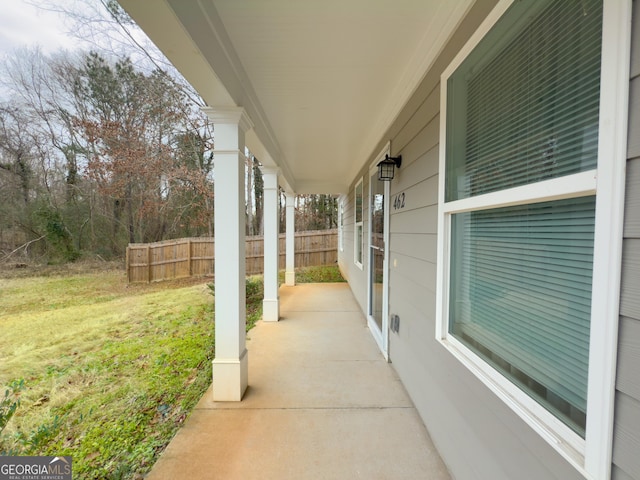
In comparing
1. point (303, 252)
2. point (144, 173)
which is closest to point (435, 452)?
point (303, 252)

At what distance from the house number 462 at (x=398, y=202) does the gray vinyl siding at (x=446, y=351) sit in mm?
62

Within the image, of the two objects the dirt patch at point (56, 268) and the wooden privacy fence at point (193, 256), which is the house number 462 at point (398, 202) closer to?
the wooden privacy fence at point (193, 256)

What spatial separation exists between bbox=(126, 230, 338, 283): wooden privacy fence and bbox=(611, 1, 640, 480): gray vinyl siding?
26.9 ft

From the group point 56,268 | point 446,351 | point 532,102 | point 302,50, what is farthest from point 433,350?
point 56,268

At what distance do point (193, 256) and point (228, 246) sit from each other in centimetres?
791

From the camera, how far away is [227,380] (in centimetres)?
225

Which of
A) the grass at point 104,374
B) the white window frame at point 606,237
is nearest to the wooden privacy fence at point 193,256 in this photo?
the grass at point 104,374

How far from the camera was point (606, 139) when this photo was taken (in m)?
0.72

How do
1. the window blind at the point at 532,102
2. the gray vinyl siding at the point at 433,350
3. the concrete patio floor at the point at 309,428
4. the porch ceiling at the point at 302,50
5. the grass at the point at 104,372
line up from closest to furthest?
the window blind at the point at 532,102 < the gray vinyl siding at the point at 433,350 < the porch ceiling at the point at 302,50 < the concrete patio floor at the point at 309,428 < the grass at the point at 104,372

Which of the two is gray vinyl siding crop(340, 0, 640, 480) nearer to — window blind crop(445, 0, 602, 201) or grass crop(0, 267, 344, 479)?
window blind crop(445, 0, 602, 201)

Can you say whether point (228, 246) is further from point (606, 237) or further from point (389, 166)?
point (606, 237)

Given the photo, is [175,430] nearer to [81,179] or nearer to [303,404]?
[303,404]

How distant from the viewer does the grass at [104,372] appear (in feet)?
6.28

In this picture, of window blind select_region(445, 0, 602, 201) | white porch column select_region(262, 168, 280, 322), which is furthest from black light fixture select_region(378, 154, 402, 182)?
Answer: white porch column select_region(262, 168, 280, 322)
